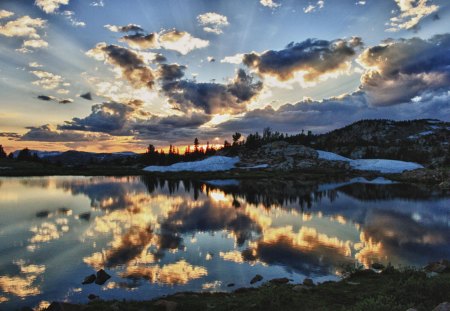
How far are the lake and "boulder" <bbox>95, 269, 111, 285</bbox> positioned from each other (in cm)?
36

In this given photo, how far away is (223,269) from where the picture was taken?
2731 centimetres

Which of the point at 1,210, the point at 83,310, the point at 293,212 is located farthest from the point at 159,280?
the point at 1,210

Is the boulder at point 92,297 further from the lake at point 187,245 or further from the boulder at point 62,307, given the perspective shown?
the boulder at point 62,307

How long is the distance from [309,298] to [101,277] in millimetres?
14681

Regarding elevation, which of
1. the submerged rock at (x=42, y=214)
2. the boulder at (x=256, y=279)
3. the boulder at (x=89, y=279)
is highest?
the boulder at (x=89, y=279)

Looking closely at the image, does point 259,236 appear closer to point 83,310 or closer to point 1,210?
point 83,310

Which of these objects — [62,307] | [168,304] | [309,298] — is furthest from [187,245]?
[62,307]

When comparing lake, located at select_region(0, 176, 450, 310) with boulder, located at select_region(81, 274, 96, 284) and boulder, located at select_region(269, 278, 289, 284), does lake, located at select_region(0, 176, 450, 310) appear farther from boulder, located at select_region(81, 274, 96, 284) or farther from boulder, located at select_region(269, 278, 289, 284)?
boulder, located at select_region(269, 278, 289, 284)

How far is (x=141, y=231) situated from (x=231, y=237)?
37.7ft

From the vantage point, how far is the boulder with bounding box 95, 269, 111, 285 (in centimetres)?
2364

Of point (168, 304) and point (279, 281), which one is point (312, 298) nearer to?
point (279, 281)

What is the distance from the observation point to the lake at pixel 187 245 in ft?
78.2

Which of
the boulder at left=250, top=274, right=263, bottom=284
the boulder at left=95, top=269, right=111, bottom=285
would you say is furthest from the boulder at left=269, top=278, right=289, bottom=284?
the boulder at left=95, top=269, right=111, bottom=285

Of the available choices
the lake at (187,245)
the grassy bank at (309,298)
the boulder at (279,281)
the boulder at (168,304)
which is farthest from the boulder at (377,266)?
the boulder at (168,304)
